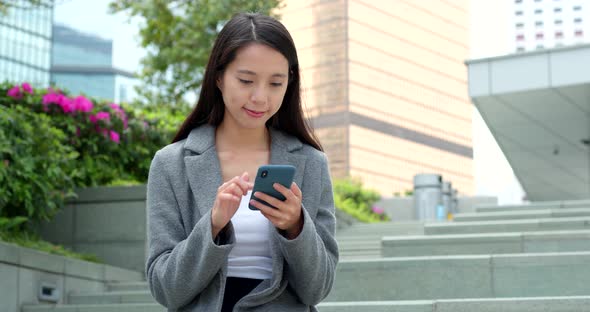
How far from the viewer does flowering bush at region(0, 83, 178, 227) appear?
8.05m

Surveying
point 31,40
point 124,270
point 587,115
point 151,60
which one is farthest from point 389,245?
point 31,40

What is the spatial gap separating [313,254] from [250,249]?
197 mm

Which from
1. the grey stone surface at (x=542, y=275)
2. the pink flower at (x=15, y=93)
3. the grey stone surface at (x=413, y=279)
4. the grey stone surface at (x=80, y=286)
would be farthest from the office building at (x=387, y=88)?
the grey stone surface at (x=542, y=275)

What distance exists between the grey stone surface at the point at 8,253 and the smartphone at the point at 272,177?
496 cm

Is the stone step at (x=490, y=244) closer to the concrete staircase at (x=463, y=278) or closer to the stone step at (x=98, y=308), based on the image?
the concrete staircase at (x=463, y=278)

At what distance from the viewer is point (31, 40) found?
88.8 m

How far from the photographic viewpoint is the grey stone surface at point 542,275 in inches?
236

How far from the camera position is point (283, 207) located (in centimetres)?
222

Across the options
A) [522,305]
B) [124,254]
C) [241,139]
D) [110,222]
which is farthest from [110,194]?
[241,139]

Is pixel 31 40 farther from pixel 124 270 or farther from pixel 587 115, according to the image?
pixel 124 270

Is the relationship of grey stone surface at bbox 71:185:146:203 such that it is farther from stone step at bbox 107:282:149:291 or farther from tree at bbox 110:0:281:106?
tree at bbox 110:0:281:106

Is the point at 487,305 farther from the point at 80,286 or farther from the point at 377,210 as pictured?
the point at 377,210

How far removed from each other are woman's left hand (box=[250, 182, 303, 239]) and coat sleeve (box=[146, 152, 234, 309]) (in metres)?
0.15

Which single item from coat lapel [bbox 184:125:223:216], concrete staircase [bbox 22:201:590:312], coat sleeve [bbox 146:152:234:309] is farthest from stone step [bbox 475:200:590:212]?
coat sleeve [bbox 146:152:234:309]
